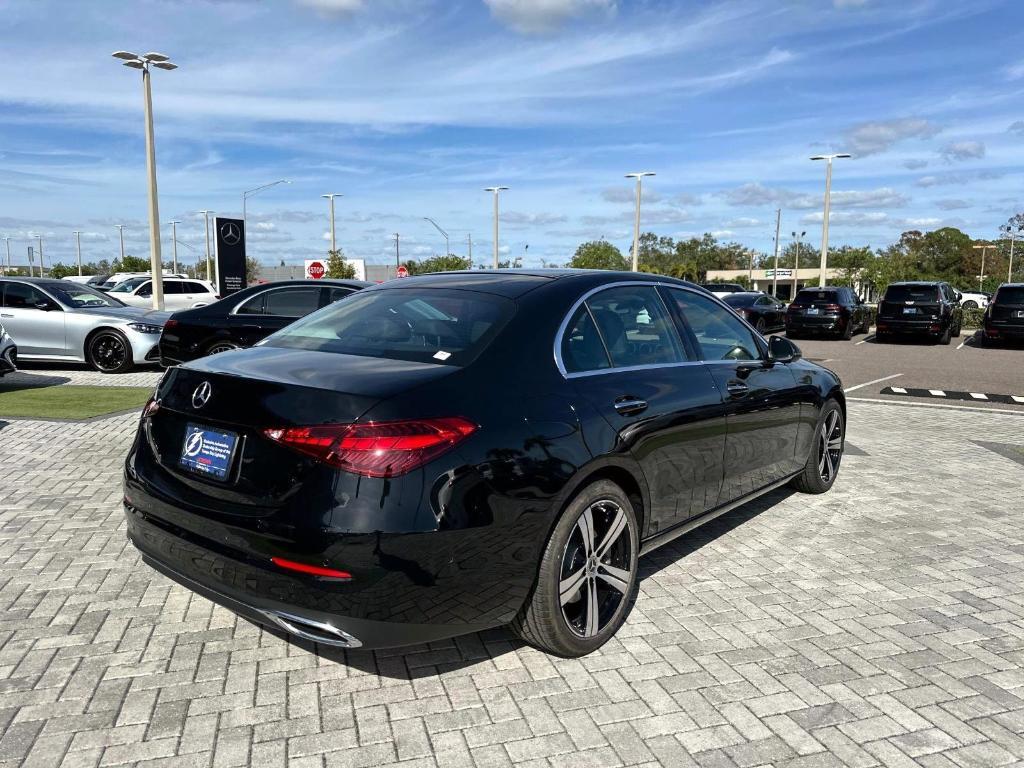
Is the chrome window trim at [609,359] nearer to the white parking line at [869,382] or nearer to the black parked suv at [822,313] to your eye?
the white parking line at [869,382]

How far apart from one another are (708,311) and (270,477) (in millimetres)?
2960

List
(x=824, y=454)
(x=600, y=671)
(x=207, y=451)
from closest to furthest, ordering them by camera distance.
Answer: (x=207, y=451) < (x=600, y=671) < (x=824, y=454)

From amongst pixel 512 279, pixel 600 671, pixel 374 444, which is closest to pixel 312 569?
pixel 374 444

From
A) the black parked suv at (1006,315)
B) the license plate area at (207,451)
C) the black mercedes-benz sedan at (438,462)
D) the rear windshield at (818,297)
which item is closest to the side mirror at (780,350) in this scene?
the black mercedes-benz sedan at (438,462)

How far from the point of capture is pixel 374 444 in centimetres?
271

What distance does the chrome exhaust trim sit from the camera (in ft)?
9.12

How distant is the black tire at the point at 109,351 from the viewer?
13109 mm

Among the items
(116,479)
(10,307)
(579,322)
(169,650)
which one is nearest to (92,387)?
(10,307)

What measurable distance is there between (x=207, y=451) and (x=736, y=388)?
2.87m

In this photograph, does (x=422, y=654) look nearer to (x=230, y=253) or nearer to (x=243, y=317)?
(x=243, y=317)

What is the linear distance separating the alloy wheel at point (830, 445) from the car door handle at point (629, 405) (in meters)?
2.77

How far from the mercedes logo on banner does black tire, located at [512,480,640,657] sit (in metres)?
21.7

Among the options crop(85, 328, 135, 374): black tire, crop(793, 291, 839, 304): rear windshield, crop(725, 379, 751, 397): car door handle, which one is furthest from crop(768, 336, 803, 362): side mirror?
crop(793, 291, 839, 304): rear windshield

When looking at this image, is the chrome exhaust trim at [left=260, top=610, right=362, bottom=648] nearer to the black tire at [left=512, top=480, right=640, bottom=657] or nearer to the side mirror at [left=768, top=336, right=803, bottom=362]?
the black tire at [left=512, top=480, right=640, bottom=657]
